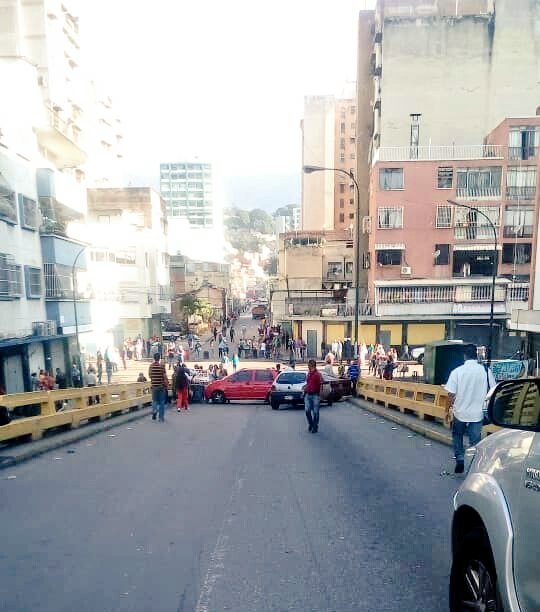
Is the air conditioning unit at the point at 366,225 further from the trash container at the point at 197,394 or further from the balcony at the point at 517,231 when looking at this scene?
the trash container at the point at 197,394

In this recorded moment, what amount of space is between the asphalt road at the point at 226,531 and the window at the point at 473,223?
30.4 metres

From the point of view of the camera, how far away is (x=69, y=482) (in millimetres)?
→ 5398

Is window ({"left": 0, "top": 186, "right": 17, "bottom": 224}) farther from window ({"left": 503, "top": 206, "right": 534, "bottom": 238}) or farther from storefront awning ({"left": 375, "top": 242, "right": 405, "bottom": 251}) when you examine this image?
window ({"left": 503, "top": 206, "right": 534, "bottom": 238})

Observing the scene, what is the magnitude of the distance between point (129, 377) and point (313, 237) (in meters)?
29.2

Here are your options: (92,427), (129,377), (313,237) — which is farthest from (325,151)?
(92,427)

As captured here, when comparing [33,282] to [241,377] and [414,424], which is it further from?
[414,424]

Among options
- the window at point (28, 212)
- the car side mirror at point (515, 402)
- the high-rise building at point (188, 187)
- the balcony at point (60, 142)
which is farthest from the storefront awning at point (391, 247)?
the high-rise building at point (188, 187)

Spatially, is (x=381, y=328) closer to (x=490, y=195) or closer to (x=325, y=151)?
(x=490, y=195)

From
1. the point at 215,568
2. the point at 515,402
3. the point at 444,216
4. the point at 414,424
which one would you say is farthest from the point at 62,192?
the point at 444,216

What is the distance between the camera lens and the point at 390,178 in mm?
33812

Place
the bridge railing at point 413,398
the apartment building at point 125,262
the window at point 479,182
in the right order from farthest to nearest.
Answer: the apartment building at point 125,262, the window at point 479,182, the bridge railing at point 413,398

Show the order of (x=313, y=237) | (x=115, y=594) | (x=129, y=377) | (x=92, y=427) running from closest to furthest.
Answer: (x=115, y=594)
(x=92, y=427)
(x=129, y=377)
(x=313, y=237)

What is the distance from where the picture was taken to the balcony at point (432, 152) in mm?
35281

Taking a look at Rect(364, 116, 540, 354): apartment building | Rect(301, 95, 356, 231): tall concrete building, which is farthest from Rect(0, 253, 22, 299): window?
Rect(301, 95, 356, 231): tall concrete building
